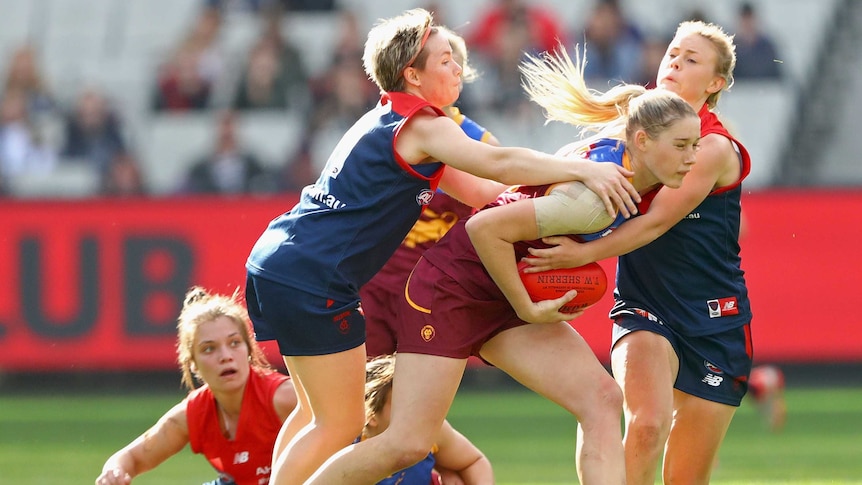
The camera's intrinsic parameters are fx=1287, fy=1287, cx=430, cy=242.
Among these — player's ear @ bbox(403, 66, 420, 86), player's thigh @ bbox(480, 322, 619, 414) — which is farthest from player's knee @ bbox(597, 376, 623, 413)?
player's ear @ bbox(403, 66, 420, 86)

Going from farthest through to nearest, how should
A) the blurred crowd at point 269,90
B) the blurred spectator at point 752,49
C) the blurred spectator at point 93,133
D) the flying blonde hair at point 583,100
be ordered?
the blurred spectator at point 93,133
the blurred spectator at point 752,49
the blurred crowd at point 269,90
the flying blonde hair at point 583,100

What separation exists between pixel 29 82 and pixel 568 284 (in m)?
11.6

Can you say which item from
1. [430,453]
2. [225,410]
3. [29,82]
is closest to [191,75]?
[29,82]

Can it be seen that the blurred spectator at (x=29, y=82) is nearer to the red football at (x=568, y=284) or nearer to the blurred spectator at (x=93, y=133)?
the blurred spectator at (x=93, y=133)

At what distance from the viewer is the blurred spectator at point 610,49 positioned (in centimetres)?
1403

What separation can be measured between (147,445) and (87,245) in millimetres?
6276

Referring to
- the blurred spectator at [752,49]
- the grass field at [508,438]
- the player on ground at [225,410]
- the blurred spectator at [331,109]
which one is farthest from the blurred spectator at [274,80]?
the player on ground at [225,410]

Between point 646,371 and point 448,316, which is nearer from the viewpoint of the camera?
point 448,316

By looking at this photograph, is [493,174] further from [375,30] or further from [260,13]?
[260,13]

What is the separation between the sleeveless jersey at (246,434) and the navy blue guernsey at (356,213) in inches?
37.6

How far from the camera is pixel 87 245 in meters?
11.4

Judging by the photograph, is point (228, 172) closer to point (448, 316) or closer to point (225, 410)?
point (225, 410)

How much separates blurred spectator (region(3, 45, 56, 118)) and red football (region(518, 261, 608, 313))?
11111mm

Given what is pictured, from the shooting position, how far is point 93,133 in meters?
14.2
